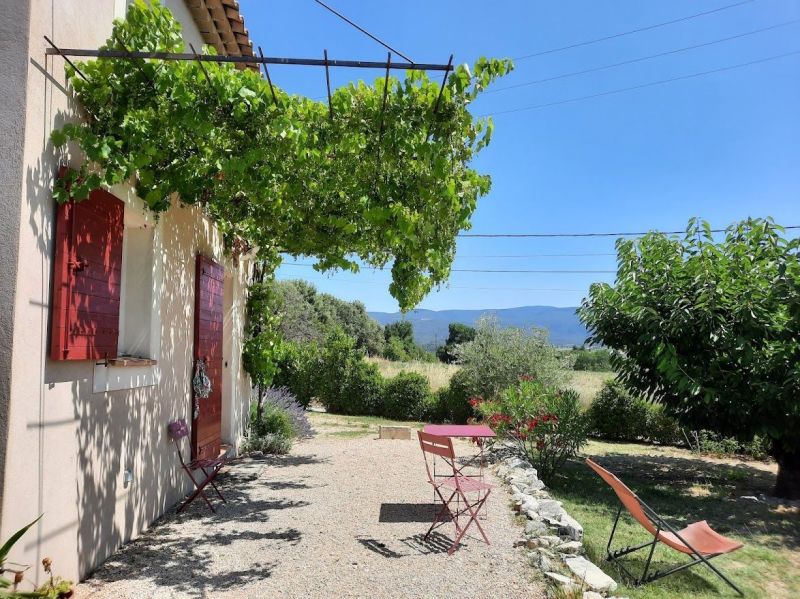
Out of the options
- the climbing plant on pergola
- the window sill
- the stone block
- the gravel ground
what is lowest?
the stone block

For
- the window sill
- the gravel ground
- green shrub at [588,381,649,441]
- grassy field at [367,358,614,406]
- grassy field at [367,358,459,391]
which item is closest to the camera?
the gravel ground

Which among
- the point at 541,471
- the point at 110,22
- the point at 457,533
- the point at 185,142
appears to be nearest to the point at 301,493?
the point at 457,533

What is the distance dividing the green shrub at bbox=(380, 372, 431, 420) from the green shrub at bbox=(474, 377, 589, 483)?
7.01 m

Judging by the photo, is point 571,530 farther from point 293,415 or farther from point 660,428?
point 660,428

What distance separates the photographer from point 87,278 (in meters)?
3.73

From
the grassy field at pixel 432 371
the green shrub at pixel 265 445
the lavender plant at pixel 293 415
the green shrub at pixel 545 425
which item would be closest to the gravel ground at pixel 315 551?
the green shrub at pixel 545 425

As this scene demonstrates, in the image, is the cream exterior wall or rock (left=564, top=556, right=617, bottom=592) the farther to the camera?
rock (left=564, top=556, right=617, bottom=592)

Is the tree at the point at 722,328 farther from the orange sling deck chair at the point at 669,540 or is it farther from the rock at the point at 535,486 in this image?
the orange sling deck chair at the point at 669,540

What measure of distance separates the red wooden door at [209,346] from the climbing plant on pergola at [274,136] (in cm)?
194

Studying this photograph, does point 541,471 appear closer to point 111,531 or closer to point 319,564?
point 319,564

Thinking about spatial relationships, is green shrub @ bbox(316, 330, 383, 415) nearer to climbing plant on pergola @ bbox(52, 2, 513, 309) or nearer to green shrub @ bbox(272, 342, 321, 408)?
green shrub @ bbox(272, 342, 321, 408)

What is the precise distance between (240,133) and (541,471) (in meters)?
6.50

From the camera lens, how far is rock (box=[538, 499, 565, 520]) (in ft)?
17.6

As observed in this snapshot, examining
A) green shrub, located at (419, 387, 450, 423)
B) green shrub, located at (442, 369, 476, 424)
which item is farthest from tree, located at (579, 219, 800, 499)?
green shrub, located at (419, 387, 450, 423)
